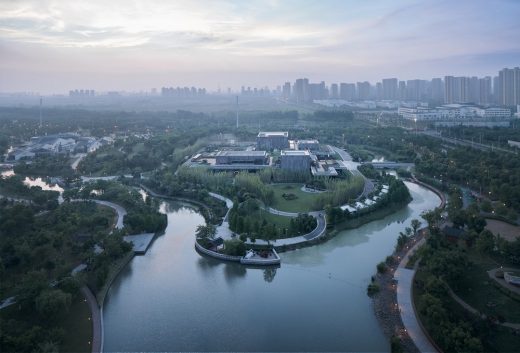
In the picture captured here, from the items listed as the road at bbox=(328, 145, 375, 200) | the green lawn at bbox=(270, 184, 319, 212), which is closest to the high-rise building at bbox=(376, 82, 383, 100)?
the road at bbox=(328, 145, 375, 200)

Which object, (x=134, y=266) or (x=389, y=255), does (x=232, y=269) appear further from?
(x=389, y=255)

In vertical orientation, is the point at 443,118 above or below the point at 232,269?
above

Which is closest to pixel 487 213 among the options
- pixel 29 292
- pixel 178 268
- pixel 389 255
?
pixel 389 255

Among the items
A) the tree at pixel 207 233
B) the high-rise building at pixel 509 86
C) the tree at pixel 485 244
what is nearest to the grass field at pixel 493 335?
the tree at pixel 485 244

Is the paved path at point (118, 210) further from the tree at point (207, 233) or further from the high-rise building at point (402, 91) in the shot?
the high-rise building at point (402, 91)

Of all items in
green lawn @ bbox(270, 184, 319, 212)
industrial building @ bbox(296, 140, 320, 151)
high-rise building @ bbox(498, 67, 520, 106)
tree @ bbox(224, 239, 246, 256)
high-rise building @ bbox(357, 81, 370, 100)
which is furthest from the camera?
high-rise building @ bbox(357, 81, 370, 100)

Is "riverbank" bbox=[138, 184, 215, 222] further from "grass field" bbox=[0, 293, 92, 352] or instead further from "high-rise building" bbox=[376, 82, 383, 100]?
"high-rise building" bbox=[376, 82, 383, 100]
